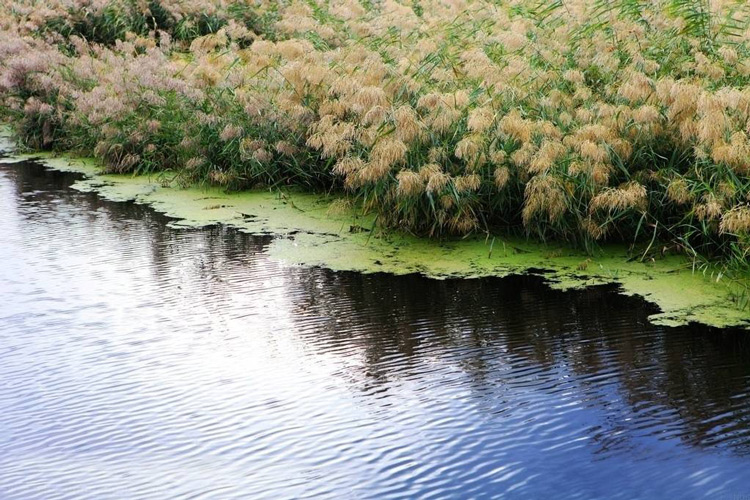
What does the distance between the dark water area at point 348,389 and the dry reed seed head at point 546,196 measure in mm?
461

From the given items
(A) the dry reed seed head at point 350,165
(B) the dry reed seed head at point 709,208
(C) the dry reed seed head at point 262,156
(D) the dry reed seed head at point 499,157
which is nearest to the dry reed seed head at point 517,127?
(D) the dry reed seed head at point 499,157

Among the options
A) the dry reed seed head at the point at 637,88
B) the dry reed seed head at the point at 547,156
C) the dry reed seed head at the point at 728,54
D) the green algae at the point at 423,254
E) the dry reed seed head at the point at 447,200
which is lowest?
the green algae at the point at 423,254

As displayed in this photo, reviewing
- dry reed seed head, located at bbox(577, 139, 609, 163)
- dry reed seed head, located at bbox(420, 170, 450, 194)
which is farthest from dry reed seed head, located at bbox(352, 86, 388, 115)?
dry reed seed head, located at bbox(577, 139, 609, 163)

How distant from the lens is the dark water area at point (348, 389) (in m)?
3.61

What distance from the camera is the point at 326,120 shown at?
22.6 feet

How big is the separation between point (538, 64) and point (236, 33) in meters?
4.03

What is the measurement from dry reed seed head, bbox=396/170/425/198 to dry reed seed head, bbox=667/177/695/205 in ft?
4.92

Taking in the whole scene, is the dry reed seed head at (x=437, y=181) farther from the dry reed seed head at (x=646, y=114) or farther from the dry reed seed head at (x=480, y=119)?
the dry reed seed head at (x=646, y=114)

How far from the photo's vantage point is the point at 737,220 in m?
5.25

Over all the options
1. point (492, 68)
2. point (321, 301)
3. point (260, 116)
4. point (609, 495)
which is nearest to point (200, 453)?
point (609, 495)

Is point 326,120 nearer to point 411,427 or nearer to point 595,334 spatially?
point 595,334

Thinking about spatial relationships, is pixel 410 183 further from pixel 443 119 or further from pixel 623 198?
pixel 623 198

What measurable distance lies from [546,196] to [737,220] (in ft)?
3.81

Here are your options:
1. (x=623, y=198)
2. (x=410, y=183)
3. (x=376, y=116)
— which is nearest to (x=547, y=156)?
(x=623, y=198)
